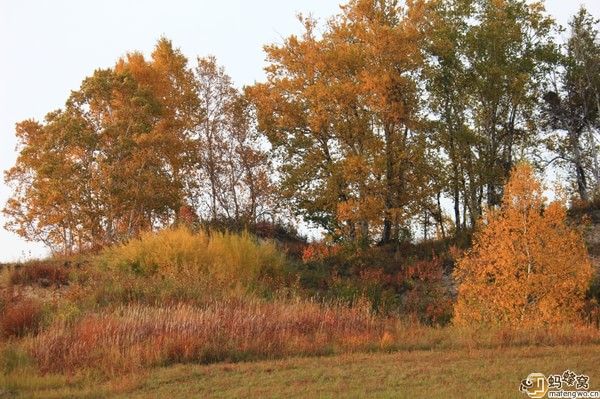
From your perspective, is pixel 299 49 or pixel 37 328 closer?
pixel 37 328

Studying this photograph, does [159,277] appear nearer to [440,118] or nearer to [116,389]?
[116,389]

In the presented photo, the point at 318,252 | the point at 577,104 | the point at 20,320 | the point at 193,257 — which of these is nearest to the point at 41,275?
the point at 193,257

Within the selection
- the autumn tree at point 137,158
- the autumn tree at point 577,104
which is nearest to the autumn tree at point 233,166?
the autumn tree at point 137,158

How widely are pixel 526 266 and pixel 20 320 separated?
10686 millimetres

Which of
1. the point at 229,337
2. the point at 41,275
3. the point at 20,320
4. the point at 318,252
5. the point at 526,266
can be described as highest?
the point at 318,252

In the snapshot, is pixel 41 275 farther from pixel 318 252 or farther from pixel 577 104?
pixel 577 104

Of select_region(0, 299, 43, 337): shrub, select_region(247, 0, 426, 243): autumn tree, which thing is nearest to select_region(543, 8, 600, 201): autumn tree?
select_region(247, 0, 426, 243): autumn tree

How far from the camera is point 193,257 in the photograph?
19.4 meters

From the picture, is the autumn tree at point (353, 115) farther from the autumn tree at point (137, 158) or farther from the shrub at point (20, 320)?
the shrub at point (20, 320)

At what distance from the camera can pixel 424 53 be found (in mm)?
27250

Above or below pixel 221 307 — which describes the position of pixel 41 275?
above

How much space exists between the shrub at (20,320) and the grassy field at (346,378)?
3.65 metres

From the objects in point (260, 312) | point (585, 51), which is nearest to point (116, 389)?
point (260, 312)

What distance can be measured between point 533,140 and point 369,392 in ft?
78.1
